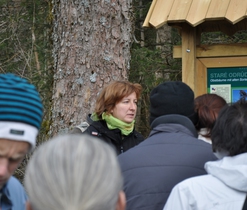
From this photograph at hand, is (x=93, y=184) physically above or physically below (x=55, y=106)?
above

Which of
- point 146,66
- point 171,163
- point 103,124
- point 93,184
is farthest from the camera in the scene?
point 146,66

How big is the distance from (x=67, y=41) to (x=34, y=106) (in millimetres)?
3090

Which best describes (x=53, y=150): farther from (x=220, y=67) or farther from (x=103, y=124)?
(x=220, y=67)

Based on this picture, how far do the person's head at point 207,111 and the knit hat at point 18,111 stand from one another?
170cm

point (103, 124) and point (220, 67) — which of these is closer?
point (103, 124)

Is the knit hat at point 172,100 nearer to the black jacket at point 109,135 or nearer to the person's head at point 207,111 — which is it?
the person's head at point 207,111

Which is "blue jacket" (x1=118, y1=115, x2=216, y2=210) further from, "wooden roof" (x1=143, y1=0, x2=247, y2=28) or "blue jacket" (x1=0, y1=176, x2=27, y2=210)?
"wooden roof" (x1=143, y1=0, x2=247, y2=28)

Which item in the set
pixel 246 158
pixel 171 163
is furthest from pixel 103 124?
pixel 246 158

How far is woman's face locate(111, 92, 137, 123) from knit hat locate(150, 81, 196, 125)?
121cm

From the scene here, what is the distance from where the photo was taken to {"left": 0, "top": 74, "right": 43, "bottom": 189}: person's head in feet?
5.54

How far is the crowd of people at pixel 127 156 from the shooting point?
1.31 metres

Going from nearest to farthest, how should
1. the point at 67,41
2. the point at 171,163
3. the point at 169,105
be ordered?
the point at 171,163 → the point at 169,105 → the point at 67,41

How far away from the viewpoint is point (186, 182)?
246cm

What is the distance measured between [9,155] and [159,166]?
1154 millimetres
